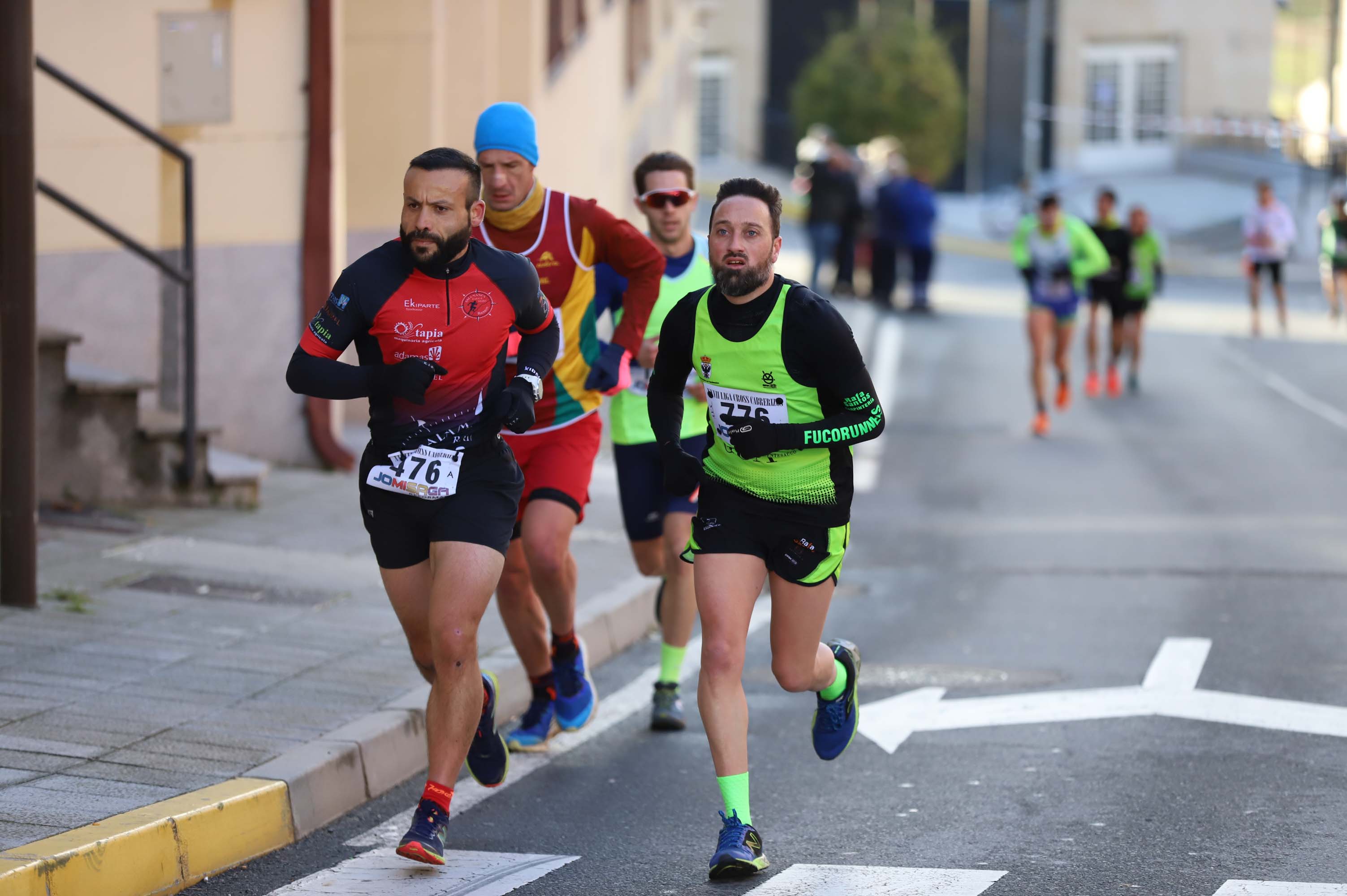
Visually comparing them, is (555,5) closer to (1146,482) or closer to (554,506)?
(1146,482)

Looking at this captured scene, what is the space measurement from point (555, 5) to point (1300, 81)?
35606mm

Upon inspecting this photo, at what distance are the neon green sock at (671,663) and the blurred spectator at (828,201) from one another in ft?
62.0

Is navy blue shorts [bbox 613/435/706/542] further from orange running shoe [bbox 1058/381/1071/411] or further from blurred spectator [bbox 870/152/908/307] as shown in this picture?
blurred spectator [bbox 870/152/908/307]

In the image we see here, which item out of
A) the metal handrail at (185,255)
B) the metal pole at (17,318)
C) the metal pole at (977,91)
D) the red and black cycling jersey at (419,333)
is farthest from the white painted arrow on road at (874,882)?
the metal pole at (977,91)

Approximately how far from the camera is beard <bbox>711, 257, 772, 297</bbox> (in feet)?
17.7

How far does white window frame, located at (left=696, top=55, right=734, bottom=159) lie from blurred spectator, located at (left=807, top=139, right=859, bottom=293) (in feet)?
69.9

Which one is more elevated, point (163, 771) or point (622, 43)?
point (622, 43)

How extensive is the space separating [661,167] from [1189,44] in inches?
1650

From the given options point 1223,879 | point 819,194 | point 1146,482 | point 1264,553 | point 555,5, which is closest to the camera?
point 1223,879

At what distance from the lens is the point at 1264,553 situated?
445 inches

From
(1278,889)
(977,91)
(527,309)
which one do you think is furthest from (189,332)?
(977,91)

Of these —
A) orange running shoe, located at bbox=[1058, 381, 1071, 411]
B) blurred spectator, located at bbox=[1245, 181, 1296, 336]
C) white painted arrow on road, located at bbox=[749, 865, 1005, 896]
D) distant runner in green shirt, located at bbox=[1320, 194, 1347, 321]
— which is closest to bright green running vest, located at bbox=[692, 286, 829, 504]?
white painted arrow on road, located at bbox=[749, 865, 1005, 896]

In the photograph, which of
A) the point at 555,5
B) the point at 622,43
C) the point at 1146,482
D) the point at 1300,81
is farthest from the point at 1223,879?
the point at 1300,81

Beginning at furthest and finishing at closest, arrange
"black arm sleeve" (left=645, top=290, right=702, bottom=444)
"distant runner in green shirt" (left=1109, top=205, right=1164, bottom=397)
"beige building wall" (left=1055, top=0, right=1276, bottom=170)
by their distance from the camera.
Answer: "beige building wall" (left=1055, top=0, right=1276, bottom=170), "distant runner in green shirt" (left=1109, top=205, right=1164, bottom=397), "black arm sleeve" (left=645, top=290, right=702, bottom=444)
